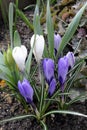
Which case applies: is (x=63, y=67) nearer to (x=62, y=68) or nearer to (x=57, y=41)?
(x=62, y=68)

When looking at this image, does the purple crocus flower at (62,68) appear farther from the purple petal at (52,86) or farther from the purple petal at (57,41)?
the purple petal at (57,41)

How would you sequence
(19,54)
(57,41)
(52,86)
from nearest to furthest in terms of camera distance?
1. (19,54)
2. (52,86)
3. (57,41)

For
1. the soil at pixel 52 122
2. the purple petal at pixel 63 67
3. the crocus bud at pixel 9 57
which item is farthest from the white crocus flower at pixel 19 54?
the soil at pixel 52 122

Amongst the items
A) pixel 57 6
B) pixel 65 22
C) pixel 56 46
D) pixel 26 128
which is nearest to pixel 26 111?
pixel 26 128

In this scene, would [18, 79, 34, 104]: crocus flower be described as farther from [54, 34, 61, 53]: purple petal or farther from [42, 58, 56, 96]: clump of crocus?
[54, 34, 61, 53]: purple petal

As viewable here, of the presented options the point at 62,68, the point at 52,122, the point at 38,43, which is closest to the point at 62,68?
the point at 62,68

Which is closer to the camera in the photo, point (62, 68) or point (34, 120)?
point (62, 68)

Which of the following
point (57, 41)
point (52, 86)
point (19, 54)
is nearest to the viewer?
point (19, 54)

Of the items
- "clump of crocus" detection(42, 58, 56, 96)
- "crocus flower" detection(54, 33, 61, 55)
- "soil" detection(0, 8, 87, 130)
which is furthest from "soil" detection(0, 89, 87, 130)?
"crocus flower" detection(54, 33, 61, 55)

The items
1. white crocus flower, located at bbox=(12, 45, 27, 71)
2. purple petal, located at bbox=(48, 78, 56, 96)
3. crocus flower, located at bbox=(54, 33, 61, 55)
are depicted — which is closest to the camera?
white crocus flower, located at bbox=(12, 45, 27, 71)
